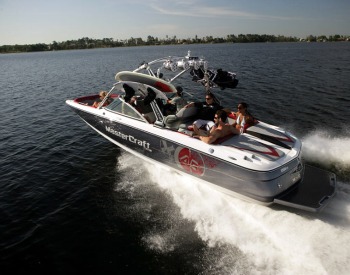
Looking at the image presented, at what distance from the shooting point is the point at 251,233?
5773 millimetres

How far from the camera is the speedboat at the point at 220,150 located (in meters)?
5.84

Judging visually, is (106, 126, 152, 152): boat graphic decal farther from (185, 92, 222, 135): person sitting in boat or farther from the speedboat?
(185, 92, 222, 135): person sitting in boat

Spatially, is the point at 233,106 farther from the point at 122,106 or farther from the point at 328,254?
the point at 328,254

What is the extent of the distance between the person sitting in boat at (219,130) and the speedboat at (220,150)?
0.40 ft

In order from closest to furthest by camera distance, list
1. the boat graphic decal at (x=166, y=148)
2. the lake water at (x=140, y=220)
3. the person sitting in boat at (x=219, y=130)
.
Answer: the lake water at (x=140, y=220)
the person sitting in boat at (x=219, y=130)
the boat graphic decal at (x=166, y=148)

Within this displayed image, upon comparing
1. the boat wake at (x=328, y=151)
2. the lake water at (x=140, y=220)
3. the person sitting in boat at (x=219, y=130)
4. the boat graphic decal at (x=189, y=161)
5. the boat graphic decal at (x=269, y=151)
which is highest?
the person sitting in boat at (x=219, y=130)

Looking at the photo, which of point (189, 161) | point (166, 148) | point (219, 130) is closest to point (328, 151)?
point (219, 130)

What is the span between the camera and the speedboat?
5844mm

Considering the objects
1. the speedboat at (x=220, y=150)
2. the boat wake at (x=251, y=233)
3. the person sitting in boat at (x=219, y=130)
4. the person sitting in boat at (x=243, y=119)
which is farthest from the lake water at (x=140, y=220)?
the person sitting in boat at (x=243, y=119)

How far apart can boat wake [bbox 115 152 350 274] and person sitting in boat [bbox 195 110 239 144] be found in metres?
1.54

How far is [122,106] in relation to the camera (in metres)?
8.72

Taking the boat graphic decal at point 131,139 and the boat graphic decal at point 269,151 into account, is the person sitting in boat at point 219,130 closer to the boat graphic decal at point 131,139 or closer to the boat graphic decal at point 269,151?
the boat graphic decal at point 269,151

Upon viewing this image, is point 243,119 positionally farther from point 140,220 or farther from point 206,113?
point 140,220

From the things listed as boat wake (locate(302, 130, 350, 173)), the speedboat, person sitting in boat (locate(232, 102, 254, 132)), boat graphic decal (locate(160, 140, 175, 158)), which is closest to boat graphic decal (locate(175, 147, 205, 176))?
the speedboat
